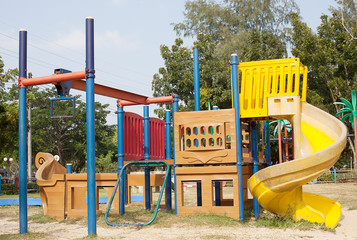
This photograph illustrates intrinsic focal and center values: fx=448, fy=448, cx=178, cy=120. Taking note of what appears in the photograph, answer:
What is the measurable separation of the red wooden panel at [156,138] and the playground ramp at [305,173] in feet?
13.7

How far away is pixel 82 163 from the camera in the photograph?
45.9m

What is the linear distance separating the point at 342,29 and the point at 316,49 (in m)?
2.83

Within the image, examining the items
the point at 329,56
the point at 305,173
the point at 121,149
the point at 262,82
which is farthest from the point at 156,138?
the point at 329,56

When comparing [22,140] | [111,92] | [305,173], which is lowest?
[305,173]

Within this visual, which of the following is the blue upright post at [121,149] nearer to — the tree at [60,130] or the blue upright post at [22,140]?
the blue upright post at [22,140]

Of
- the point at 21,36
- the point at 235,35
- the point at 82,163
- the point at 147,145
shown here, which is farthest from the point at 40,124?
the point at 21,36

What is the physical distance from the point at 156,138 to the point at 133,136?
1171mm

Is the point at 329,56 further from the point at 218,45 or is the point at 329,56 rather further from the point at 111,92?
the point at 111,92

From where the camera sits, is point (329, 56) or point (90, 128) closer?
point (90, 128)

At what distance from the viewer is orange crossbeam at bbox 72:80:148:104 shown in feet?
30.6

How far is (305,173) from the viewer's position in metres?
8.20

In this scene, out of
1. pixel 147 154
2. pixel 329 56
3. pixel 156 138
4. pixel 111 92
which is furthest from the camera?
pixel 329 56

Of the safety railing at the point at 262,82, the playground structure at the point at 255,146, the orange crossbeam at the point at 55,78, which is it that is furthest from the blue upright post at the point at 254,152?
the orange crossbeam at the point at 55,78

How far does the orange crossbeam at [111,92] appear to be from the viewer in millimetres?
9328
